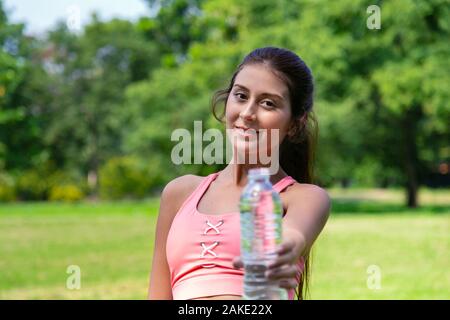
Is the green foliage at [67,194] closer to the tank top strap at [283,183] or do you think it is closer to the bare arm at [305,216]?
the tank top strap at [283,183]

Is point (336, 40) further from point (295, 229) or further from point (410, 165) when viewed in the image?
point (295, 229)

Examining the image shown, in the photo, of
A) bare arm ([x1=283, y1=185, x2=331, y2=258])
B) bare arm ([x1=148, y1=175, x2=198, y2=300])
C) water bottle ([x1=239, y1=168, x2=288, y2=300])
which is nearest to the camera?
water bottle ([x1=239, y1=168, x2=288, y2=300])

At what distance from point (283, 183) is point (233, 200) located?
0.56 ft

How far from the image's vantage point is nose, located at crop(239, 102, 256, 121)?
243 cm

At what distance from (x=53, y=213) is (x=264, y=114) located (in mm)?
33772

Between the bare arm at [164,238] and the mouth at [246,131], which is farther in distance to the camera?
the bare arm at [164,238]

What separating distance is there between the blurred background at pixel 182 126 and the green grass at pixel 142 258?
2.1 inches

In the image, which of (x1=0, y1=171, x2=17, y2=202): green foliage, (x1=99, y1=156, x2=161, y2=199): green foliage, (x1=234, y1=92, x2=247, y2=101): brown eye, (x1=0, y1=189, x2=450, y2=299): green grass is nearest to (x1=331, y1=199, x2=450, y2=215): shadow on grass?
(x1=0, y1=189, x2=450, y2=299): green grass

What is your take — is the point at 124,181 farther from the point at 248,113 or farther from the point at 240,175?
the point at 248,113

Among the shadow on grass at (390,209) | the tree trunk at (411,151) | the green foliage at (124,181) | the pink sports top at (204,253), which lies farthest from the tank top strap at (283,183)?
the green foliage at (124,181)

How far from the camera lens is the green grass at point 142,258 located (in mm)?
11016

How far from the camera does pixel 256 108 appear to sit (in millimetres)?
2461

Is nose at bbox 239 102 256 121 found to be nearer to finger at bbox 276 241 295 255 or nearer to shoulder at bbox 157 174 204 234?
shoulder at bbox 157 174 204 234

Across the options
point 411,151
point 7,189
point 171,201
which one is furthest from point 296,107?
point 7,189
